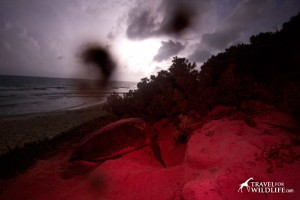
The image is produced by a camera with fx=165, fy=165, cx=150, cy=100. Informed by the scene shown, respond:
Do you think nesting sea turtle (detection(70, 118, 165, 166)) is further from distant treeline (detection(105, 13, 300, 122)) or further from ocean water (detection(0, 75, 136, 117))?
ocean water (detection(0, 75, 136, 117))

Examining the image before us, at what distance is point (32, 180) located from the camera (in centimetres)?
386

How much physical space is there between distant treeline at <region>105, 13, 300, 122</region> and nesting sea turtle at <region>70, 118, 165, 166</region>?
100 cm

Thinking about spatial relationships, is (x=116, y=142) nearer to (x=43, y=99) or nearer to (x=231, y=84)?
(x=231, y=84)

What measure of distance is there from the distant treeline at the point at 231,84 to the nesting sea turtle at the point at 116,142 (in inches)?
39.6

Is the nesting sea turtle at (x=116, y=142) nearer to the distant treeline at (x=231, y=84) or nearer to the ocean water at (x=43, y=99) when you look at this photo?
the distant treeline at (x=231, y=84)

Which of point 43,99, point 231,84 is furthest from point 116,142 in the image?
point 43,99

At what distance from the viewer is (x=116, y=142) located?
4020mm

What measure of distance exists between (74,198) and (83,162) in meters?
1.40

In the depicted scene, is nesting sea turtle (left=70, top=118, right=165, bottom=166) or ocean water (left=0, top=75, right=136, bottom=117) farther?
ocean water (left=0, top=75, right=136, bottom=117)

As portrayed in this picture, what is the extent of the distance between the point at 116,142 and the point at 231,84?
308cm

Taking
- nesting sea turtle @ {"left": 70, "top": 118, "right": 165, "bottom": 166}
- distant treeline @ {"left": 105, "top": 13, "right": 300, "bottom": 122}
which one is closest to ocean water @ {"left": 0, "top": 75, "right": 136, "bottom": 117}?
nesting sea turtle @ {"left": 70, "top": 118, "right": 165, "bottom": 166}

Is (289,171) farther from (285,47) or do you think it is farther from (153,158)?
(285,47)

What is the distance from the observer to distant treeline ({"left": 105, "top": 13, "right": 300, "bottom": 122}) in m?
3.79

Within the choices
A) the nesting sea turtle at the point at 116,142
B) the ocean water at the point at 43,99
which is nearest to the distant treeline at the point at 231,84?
the nesting sea turtle at the point at 116,142
